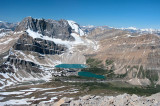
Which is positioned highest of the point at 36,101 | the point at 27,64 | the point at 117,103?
the point at 27,64

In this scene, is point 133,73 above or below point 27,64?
below

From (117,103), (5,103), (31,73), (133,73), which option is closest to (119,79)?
(133,73)

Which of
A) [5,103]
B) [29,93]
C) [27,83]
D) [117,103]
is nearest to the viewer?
[117,103]

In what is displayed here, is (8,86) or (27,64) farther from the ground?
(27,64)

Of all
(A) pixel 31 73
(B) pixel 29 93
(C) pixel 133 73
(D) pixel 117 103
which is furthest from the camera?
(C) pixel 133 73

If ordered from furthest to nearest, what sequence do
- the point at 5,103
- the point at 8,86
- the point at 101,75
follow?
the point at 101,75 → the point at 8,86 → the point at 5,103

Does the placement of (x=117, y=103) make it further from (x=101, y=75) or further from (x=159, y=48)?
(x=159, y=48)

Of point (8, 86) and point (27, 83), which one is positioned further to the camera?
point (27, 83)

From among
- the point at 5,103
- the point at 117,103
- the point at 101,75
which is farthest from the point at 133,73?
the point at 117,103

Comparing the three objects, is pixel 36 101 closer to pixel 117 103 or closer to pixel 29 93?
pixel 29 93
